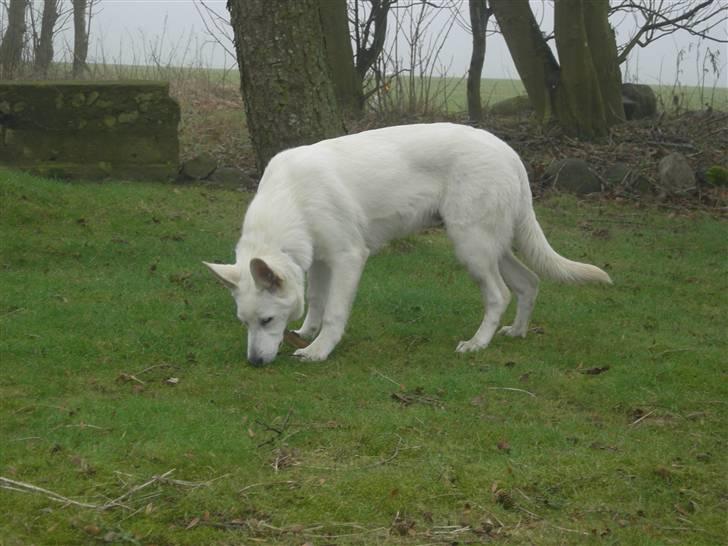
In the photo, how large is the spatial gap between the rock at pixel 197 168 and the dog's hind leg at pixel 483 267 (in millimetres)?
6373

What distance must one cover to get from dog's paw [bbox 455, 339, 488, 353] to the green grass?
95mm

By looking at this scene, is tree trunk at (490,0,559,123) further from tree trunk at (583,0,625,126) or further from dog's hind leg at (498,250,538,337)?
dog's hind leg at (498,250,538,337)

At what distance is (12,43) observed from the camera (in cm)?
1698

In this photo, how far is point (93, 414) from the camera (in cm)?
561

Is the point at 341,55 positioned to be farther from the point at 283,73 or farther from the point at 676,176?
the point at 283,73

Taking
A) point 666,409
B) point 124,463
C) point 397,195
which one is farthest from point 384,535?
point 397,195

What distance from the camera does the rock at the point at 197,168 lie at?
13.1 metres

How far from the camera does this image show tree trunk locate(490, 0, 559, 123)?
1580 centimetres

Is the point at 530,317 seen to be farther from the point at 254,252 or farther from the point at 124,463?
the point at 124,463

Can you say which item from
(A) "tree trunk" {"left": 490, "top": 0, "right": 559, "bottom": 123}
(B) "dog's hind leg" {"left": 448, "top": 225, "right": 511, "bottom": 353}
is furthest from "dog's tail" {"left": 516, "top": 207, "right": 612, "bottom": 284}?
(A) "tree trunk" {"left": 490, "top": 0, "right": 559, "bottom": 123}

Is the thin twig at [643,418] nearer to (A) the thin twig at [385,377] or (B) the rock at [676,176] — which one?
(A) the thin twig at [385,377]

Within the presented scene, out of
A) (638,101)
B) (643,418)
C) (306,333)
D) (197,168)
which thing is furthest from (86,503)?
(638,101)

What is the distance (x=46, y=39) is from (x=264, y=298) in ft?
46.0

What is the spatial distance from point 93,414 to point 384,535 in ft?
6.70
